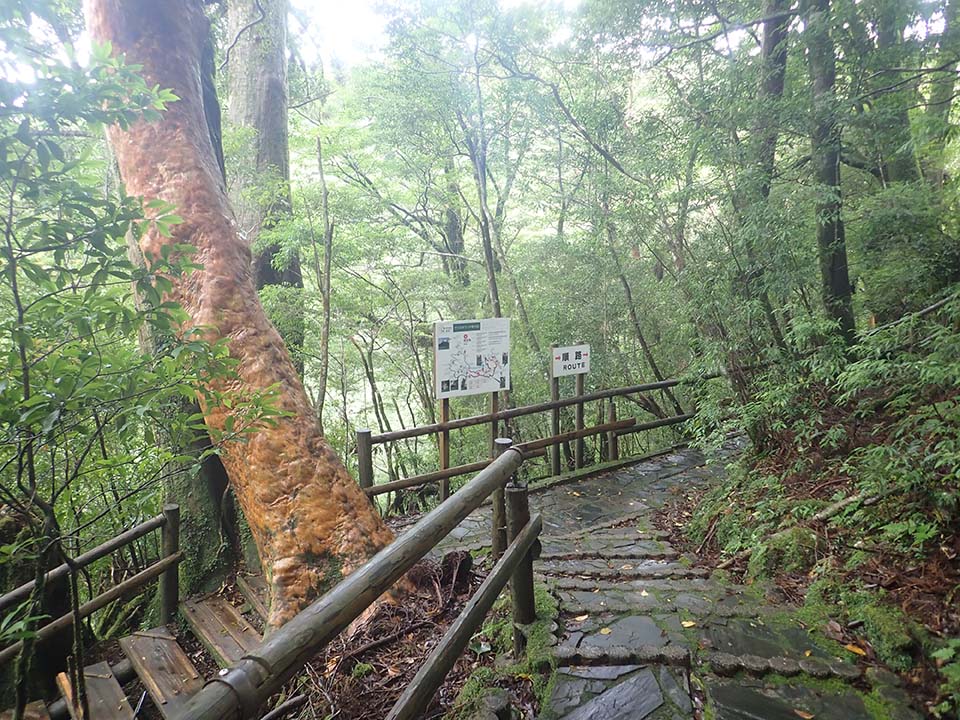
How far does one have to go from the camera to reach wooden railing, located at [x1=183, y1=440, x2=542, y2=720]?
37.4 inches

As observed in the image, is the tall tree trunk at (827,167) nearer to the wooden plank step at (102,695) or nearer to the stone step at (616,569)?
the stone step at (616,569)

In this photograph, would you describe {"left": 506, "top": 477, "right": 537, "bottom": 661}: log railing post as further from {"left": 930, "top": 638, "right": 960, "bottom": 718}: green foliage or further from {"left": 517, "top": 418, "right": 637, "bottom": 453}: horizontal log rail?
{"left": 517, "top": 418, "right": 637, "bottom": 453}: horizontal log rail

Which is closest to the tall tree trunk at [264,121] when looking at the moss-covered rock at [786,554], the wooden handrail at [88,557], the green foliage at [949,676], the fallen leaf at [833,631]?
the wooden handrail at [88,557]

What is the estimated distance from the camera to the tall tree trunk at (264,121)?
637 cm

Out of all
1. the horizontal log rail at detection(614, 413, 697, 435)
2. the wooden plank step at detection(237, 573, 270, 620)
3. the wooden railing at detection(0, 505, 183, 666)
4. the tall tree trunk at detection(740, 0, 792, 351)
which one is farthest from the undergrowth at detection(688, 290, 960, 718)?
the wooden railing at detection(0, 505, 183, 666)

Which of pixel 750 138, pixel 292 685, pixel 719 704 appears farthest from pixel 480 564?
pixel 750 138

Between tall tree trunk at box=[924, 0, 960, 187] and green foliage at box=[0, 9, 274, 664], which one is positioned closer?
green foliage at box=[0, 9, 274, 664]

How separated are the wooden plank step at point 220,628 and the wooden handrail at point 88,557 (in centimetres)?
81

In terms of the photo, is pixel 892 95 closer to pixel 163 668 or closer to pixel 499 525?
pixel 499 525

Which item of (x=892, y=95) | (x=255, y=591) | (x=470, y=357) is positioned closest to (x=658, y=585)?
(x=470, y=357)

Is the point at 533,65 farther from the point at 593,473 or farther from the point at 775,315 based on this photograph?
the point at 593,473

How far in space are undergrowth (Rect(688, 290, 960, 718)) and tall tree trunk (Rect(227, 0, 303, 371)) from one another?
16.9ft

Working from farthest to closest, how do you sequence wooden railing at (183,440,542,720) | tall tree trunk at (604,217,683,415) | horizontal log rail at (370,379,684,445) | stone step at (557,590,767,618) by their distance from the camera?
tall tree trunk at (604,217,683,415), horizontal log rail at (370,379,684,445), stone step at (557,590,767,618), wooden railing at (183,440,542,720)

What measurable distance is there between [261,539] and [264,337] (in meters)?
1.47
